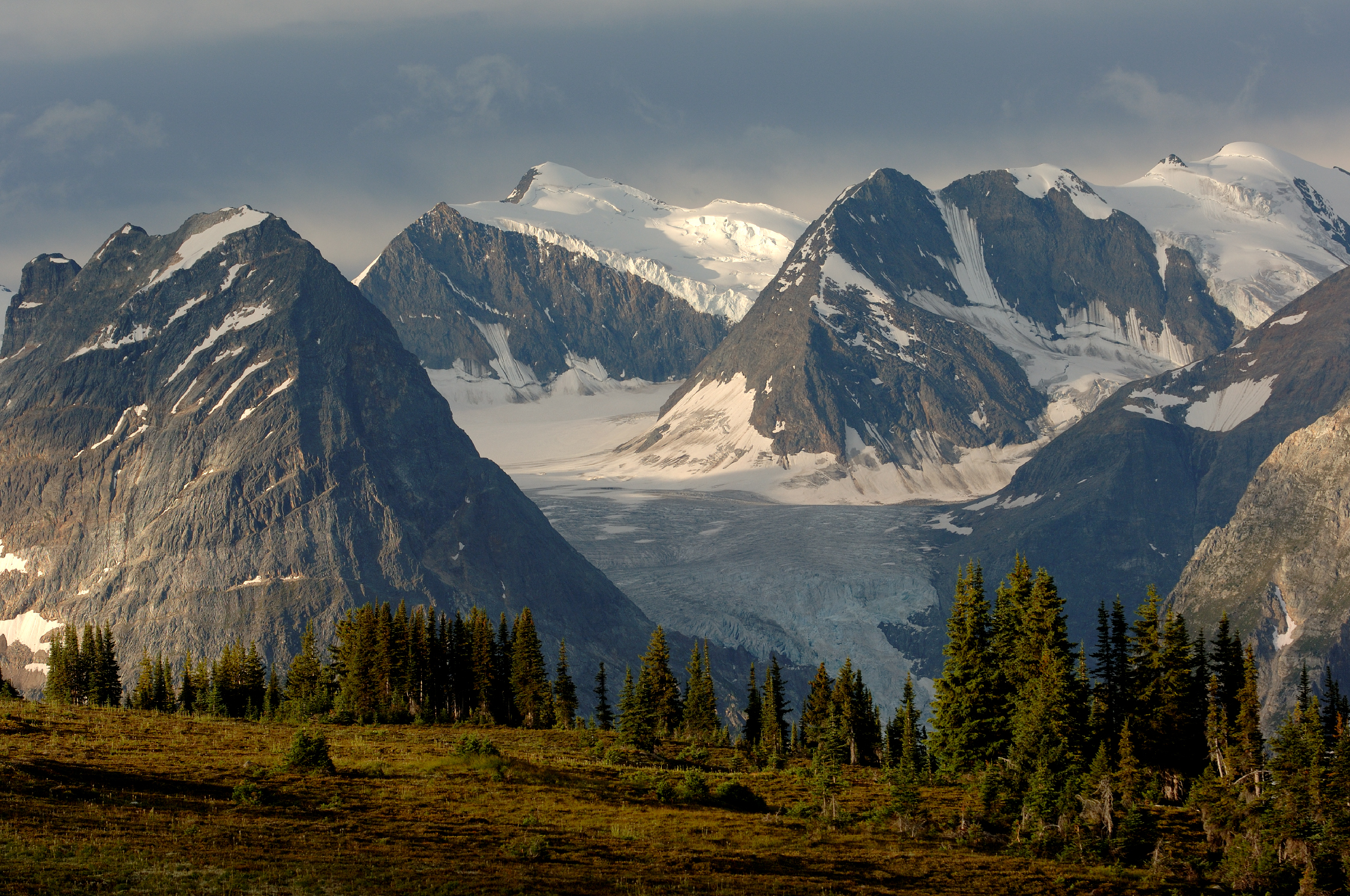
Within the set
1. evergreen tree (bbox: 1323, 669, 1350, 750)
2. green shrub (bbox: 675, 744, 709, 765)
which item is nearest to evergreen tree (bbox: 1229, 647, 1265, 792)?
evergreen tree (bbox: 1323, 669, 1350, 750)

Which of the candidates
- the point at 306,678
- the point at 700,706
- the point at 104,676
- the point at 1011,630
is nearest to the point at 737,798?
the point at 1011,630

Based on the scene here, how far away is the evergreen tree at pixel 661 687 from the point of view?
13588 centimetres

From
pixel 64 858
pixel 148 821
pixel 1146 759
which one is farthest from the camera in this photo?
pixel 1146 759

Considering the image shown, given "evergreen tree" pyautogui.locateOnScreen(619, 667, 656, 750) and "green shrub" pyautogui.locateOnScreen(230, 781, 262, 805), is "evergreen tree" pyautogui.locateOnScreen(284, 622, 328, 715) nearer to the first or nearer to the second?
"evergreen tree" pyautogui.locateOnScreen(619, 667, 656, 750)

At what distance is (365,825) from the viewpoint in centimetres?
6309

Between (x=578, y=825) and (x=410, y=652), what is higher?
(x=410, y=652)

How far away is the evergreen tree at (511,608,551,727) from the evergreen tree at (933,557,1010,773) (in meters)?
47.7

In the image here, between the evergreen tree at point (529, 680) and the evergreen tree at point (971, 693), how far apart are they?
4774 centimetres

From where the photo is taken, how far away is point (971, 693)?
9756cm

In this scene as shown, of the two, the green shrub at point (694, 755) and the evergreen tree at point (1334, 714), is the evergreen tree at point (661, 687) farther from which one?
the evergreen tree at point (1334, 714)

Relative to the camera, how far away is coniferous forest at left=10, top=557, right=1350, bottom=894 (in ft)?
255

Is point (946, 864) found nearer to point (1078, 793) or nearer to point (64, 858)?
point (1078, 793)

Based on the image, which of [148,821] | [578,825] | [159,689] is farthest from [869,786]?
[159,689]

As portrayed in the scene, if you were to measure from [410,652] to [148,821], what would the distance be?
74362 millimetres
